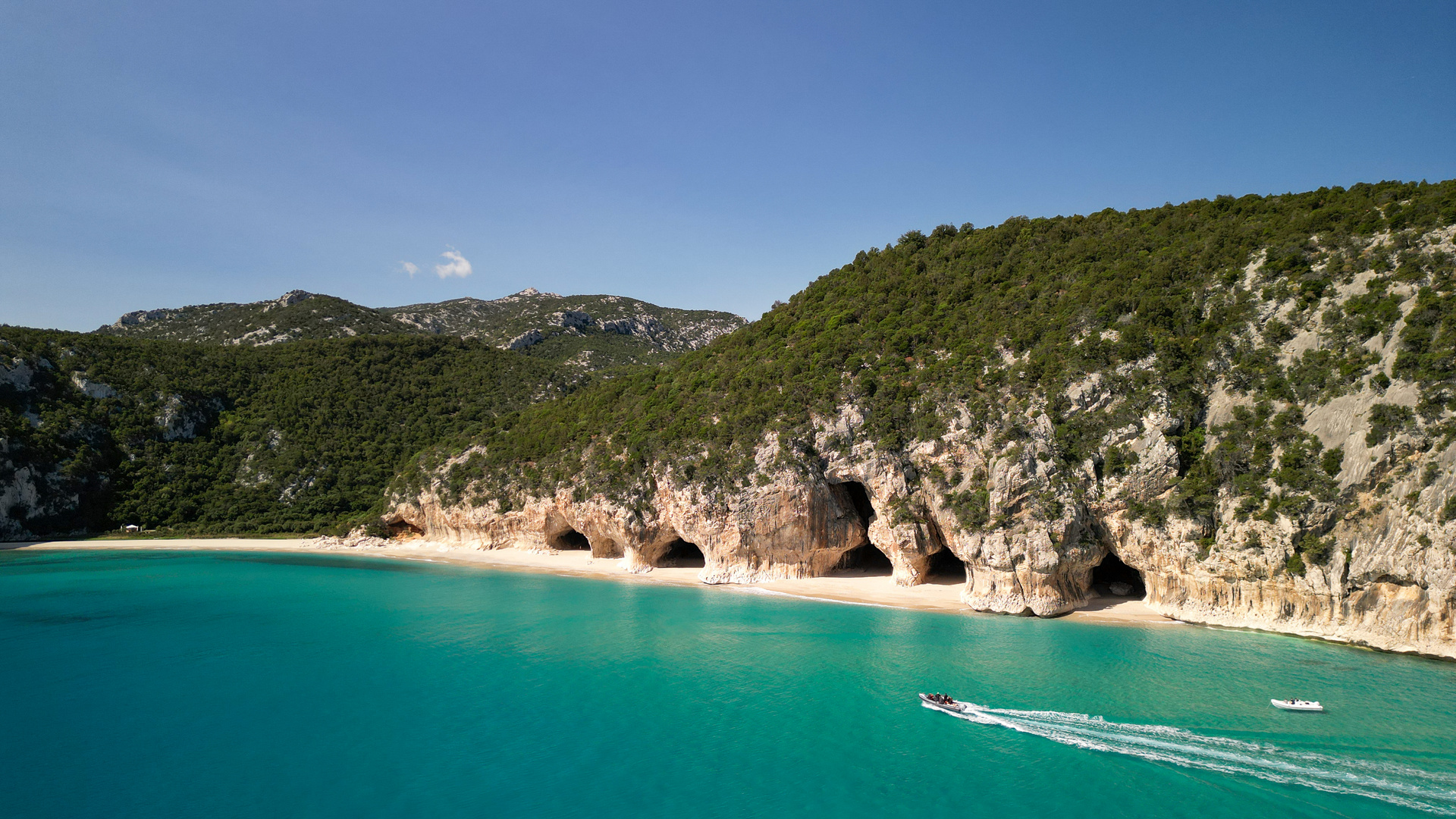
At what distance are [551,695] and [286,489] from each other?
200 feet

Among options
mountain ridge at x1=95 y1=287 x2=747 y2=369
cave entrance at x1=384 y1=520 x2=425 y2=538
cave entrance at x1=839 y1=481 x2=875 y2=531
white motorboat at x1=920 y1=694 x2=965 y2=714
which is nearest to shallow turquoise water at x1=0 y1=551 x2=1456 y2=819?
white motorboat at x1=920 y1=694 x2=965 y2=714

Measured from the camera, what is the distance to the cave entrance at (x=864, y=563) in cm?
3828

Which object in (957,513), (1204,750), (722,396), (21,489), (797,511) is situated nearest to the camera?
(1204,750)

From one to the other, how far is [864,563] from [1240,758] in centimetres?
2584

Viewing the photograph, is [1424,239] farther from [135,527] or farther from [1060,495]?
[135,527]

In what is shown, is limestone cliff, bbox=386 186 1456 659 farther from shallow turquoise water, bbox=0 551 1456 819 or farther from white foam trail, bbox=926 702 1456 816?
white foam trail, bbox=926 702 1456 816

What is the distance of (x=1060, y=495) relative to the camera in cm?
2762

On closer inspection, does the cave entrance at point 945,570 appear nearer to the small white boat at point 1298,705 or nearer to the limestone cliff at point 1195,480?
the limestone cliff at point 1195,480

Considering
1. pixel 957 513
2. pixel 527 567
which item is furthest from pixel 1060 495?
pixel 527 567

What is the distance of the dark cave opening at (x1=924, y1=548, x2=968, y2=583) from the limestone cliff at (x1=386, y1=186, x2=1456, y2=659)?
0.25 meters

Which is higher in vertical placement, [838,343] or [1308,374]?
[838,343]

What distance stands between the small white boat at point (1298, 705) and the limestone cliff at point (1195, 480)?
681 cm

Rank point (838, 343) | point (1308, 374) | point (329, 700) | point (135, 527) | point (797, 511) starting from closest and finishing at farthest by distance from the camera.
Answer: point (329, 700) → point (1308, 374) → point (797, 511) → point (838, 343) → point (135, 527)

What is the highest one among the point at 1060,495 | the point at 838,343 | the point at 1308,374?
the point at 838,343
